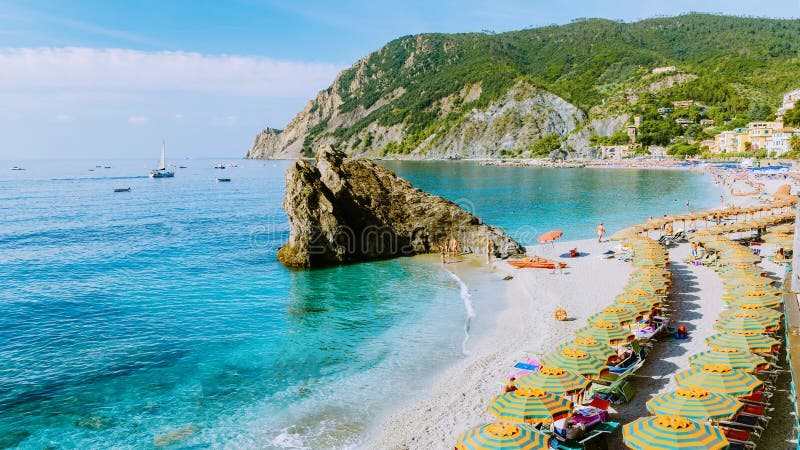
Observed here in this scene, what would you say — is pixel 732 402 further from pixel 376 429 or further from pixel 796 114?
pixel 796 114

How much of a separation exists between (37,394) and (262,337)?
26.8ft

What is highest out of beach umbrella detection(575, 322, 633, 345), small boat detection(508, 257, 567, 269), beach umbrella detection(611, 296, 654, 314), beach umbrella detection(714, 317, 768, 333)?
beach umbrella detection(714, 317, 768, 333)

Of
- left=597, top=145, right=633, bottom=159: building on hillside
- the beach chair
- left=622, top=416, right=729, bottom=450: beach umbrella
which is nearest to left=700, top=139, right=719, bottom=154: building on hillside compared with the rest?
left=597, top=145, right=633, bottom=159: building on hillside

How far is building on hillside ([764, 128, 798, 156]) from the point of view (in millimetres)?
134875

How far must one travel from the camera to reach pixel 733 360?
14.1m

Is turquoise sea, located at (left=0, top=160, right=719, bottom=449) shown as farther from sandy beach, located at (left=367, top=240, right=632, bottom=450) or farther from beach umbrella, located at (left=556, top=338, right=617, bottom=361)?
beach umbrella, located at (left=556, top=338, right=617, bottom=361)

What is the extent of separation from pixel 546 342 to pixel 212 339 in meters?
14.2

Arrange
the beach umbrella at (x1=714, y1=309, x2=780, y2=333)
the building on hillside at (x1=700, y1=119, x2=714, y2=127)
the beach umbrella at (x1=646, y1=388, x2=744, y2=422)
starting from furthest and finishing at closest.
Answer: the building on hillside at (x1=700, y1=119, x2=714, y2=127) → the beach umbrella at (x1=714, y1=309, x2=780, y2=333) → the beach umbrella at (x1=646, y1=388, x2=744, y2=422)

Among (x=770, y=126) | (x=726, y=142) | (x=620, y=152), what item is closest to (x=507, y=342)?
(x=770, y=126)

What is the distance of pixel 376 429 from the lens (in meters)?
14.5

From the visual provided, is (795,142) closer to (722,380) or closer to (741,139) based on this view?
(741,139)

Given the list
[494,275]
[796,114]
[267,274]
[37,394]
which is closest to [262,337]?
[37,394]

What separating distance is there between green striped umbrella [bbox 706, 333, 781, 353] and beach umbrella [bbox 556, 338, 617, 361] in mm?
3197

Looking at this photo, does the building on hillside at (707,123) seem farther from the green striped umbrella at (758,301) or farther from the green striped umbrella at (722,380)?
the green striped umbrella at (722,380)
